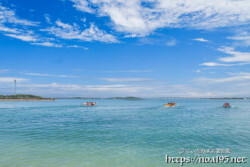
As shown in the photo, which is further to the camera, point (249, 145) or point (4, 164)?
point (249, 145)

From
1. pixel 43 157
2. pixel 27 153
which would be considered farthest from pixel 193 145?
pixel 27 153

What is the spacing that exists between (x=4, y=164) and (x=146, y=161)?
1029cm

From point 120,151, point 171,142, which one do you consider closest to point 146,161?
point 120,151

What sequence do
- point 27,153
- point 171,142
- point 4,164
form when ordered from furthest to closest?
point 171,142, point 27,153, point 4,164

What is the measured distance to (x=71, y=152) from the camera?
14.8 meters

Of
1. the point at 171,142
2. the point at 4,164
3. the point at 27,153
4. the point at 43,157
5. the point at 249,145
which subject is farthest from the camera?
the point at 171,142

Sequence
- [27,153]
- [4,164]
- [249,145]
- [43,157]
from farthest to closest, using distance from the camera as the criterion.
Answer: [249,145], [27,153], [43,157], [4,164]

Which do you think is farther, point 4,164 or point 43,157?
point 43,157

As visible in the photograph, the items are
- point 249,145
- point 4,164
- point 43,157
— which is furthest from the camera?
point 249,145

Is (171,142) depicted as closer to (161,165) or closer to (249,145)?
(161,165)

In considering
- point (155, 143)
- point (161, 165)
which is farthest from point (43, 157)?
point (155, 143)

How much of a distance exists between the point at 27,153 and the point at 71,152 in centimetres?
367

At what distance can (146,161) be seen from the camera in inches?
508

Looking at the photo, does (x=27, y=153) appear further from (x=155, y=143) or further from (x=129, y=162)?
(x=155, y=143)
